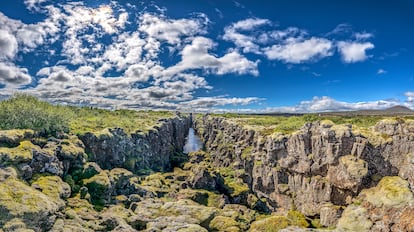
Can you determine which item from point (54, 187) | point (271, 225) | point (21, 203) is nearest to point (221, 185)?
point (271, 225)

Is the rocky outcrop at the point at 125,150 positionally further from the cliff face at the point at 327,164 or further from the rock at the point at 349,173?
the rock at the point at 349,173

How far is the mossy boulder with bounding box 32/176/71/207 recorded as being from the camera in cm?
3412

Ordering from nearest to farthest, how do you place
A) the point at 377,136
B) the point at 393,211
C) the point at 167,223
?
1. the point at 167,223
2. the point at 393,211
3. the point at 377,136

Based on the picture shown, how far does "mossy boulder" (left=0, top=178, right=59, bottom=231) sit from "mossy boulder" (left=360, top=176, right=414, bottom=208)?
140 ft

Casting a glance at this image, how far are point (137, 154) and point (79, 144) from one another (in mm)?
27220

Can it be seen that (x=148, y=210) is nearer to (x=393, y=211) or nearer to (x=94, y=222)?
(x=94, y=222)

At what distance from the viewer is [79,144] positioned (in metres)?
53.3

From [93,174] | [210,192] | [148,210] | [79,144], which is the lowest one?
[210,192]

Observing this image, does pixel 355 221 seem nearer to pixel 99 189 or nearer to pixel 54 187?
pixel 99 189

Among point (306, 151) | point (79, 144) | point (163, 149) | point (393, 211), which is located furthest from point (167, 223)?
point (163, 149)

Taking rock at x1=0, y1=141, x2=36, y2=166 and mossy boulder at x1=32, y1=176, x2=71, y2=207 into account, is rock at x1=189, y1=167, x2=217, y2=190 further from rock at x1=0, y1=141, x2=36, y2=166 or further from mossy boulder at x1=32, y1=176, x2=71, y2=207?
rock at x1=0, y1=141, x2=36, y2=166

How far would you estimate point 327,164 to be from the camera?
Answer: 6178 cm

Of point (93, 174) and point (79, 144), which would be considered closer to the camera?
point (93, 174)

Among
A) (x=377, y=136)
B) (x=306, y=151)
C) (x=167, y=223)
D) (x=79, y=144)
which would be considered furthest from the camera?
(x=306, y=151)
